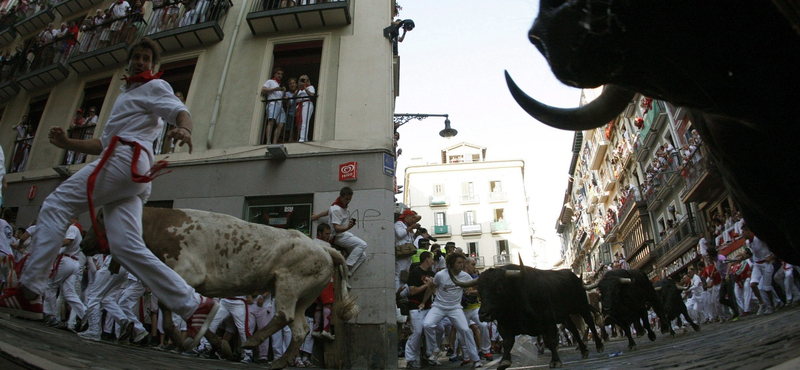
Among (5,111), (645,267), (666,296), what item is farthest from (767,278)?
(645,267)

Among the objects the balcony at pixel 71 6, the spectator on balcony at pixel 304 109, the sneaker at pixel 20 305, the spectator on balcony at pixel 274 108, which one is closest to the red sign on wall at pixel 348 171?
the spectator on balcony at pixel 304 109

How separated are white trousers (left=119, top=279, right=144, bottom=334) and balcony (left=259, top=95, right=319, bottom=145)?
4.70 meters

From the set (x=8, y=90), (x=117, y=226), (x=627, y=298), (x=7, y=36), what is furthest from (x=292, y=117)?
(x=7, y=36)

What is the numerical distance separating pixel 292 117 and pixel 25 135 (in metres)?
10.4

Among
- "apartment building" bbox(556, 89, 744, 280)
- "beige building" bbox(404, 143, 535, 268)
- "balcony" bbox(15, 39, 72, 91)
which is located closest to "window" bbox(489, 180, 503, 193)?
"beige building" bbox(404, 143, 535, 268)

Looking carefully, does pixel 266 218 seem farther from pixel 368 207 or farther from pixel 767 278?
pixel 767 278

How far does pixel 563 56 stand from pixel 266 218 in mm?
9343

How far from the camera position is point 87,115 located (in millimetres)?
14469

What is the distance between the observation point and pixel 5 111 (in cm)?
1675

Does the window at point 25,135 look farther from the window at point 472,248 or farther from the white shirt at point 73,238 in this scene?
the window at point 472,248

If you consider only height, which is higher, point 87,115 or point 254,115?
point 87,115

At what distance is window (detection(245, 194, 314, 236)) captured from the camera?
9820mm

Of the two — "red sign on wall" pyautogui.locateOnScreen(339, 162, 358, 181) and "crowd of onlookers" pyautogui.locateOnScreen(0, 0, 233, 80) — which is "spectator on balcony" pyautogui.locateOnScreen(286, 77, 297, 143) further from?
"crowd of onlookers" pyautogui.locateOnScreen(0, 0, 233, 80)

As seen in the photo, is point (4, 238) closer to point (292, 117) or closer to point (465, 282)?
point (292, 117)
